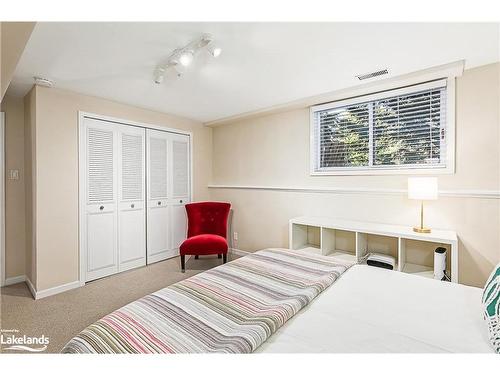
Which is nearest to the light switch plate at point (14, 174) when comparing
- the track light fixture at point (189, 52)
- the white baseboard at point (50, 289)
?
the white baseboard at point (50, 289)

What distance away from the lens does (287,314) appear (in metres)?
1.10

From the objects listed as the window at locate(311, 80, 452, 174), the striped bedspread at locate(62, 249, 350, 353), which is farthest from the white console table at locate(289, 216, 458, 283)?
the striped bedspread at locate(62, 249, 350, 353)

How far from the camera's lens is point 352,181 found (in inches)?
113

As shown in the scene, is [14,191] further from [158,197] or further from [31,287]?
[158,197]

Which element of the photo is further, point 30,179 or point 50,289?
point 30,179

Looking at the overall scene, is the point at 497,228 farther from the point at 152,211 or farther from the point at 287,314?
the point at 152,211

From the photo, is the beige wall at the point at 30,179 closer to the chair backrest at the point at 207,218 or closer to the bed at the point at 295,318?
the chair backrest at the point at 207,218

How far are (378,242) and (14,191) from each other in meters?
4.22

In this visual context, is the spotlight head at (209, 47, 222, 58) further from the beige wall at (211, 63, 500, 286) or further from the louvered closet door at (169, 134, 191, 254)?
the louvered closet door at (169, 134, 191, 254)

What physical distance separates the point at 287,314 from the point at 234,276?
51 cm

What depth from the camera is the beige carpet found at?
2.02 meters

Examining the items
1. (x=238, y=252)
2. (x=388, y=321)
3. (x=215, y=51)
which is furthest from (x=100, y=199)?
(x=388, y=321)

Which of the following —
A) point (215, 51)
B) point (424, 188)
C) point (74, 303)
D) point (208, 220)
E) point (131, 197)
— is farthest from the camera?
point (208, 220)
